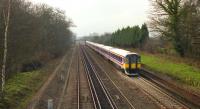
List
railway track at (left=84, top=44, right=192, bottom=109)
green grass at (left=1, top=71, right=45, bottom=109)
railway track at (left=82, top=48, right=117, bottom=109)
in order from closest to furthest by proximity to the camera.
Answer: railway track at (left=84, top=44, right=192, bottom=109)
railway track at (left=82, top=48, right=117, bottom=109)
green grass at (left=1, top=71, right=45, bottom=109)

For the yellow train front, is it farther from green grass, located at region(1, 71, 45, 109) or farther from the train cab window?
green grass, located at region(1, 71, 45, 109)

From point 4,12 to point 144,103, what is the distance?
1051 cm

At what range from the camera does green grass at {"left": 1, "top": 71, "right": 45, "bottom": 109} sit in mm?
18670

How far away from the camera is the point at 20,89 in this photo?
2234 cm

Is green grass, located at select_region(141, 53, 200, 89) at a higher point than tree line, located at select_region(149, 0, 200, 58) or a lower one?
lower

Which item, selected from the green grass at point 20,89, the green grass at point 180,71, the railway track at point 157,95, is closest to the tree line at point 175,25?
the green grass at point 180,71

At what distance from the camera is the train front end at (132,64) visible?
31.3m

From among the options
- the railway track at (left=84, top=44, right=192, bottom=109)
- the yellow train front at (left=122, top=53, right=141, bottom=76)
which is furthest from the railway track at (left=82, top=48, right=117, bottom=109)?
the yellow train front at (left=122, top=53, right=141, bottom=76)

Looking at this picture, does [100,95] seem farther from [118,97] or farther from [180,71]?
[180,71]

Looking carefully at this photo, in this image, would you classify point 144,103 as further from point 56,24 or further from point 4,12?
point 56,24

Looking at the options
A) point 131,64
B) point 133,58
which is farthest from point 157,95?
point 133,58

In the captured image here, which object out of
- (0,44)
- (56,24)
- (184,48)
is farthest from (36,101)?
(56,24)

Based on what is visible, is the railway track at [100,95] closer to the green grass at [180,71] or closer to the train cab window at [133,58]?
the train cab window at [133,58]

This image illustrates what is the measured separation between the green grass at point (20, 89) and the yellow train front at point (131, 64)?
29.1 feet
